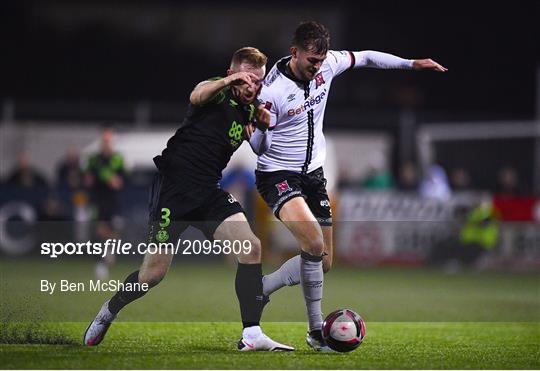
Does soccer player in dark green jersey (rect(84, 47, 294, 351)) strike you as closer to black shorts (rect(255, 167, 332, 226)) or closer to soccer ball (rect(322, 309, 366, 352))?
soccer ball (rect(322, 309, 366, 352))

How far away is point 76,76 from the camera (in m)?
26.1

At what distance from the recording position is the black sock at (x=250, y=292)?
7.68 metres

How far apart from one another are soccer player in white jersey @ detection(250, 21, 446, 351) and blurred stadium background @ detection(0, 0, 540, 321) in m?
0.85

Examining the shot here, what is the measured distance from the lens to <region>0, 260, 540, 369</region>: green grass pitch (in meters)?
7.19

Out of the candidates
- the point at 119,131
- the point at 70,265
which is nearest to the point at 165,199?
the point at 70,265

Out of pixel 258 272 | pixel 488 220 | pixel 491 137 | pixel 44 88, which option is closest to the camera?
pixel 258 272

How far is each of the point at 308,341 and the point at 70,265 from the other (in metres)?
1.88

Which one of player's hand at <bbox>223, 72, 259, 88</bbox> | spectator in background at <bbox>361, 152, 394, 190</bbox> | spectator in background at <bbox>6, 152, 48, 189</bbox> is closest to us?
player's hand at <bbox>223, 72, 259, 88</bbox>

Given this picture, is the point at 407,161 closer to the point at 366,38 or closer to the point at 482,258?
the point at 482,258

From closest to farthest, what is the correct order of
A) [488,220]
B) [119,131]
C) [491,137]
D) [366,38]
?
[488,220], [119,131], [491,137], [366,38]

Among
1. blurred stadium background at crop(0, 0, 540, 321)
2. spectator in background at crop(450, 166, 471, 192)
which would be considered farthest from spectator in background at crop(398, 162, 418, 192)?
spectator in background at crop(450, 166, 471, 192)

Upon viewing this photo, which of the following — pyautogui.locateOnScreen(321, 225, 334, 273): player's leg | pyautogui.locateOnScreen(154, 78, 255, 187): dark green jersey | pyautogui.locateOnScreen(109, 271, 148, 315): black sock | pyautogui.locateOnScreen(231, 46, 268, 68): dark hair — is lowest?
pyautogui.locateOnScreen(109, 271, 148, 315): black sock

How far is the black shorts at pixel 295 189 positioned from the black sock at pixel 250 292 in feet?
1.76

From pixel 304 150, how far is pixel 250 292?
118 centimetres
